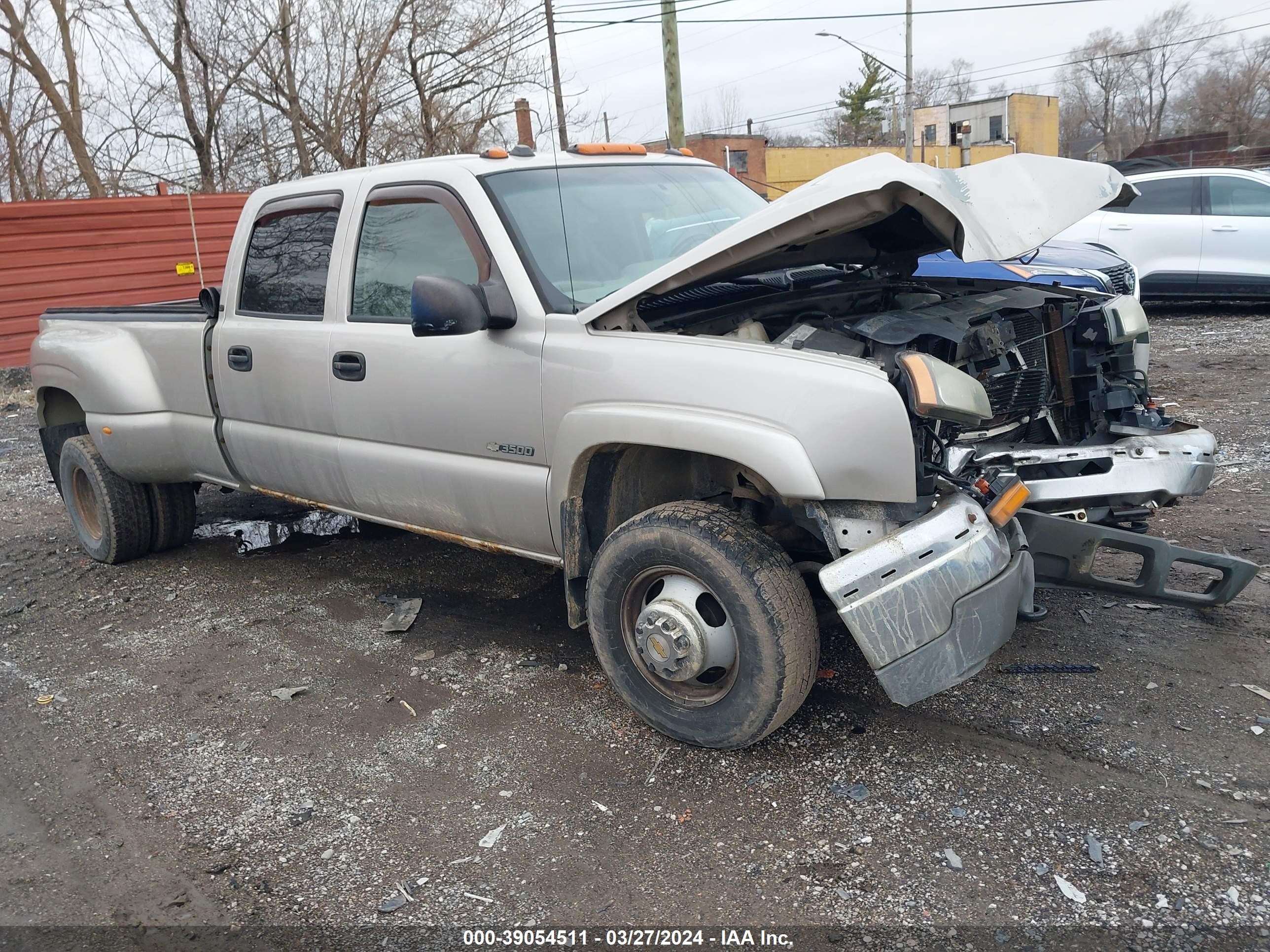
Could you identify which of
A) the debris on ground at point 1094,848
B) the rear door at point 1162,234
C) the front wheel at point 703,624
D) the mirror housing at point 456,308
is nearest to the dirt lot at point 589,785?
the debris on ground at point 1094,848

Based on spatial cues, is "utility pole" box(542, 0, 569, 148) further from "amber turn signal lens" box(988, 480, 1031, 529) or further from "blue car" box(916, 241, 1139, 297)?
"amber turn signal lens" box(988, 480, 1031, 529)

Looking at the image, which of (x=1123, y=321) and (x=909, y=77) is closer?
(x=1123, y=321)

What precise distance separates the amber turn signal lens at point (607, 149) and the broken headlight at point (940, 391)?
198 centimetres

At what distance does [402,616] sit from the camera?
186 inches

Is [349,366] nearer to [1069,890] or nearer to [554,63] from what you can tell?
[1069,890]

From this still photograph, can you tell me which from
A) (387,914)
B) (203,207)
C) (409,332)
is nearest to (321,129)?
(203,207)

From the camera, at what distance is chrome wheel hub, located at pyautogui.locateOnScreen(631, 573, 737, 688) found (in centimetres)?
317

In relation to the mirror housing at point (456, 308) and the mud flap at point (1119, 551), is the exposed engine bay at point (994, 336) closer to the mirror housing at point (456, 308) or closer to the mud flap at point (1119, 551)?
the mud flap at point (1119, 551)

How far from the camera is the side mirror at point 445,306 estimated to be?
3.33m

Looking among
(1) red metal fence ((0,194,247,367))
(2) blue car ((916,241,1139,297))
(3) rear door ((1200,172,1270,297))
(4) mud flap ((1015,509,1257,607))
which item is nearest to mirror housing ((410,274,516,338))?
(4) mud flap ((1015,509,1257,607))

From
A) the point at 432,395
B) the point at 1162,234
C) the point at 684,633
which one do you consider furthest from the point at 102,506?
the point at 1162,234

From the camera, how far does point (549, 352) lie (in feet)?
11.3

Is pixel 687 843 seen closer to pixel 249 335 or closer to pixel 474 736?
pixel 474 736

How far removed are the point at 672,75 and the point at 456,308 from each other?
542 inches
